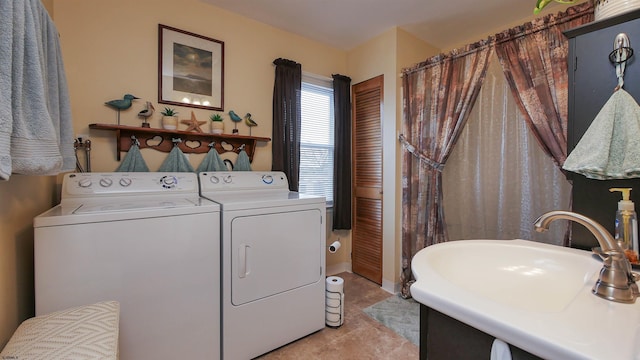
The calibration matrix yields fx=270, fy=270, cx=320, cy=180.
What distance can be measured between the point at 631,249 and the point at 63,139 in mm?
2383

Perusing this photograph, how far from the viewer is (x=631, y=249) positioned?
93 cm

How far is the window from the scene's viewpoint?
2941 millimetres

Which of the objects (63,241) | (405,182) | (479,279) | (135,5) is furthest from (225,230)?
(135,5)

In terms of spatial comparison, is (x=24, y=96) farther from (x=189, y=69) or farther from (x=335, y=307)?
(x=335, y=307)

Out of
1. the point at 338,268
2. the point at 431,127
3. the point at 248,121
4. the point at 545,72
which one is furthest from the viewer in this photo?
the point at 338,268

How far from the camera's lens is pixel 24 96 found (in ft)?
3.09

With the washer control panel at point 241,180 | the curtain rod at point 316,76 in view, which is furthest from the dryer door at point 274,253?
the curtain rod at point 316,76

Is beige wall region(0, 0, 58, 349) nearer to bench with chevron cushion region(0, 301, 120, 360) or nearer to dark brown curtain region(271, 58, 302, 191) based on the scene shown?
bench with chevron cushion region(0, 301, 120, 360)

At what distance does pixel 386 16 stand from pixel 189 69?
5.86ft

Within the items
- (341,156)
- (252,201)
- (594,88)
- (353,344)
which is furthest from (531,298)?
(341,156)

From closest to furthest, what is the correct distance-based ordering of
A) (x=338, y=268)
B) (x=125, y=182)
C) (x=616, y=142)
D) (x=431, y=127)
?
(x=616, y=142) < (x=125, y=182) < (x=431, y=127) < (x=338, y=268)

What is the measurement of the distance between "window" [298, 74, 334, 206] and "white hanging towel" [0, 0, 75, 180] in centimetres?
204

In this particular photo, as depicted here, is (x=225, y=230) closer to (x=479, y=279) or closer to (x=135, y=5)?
(x=479, y=279)

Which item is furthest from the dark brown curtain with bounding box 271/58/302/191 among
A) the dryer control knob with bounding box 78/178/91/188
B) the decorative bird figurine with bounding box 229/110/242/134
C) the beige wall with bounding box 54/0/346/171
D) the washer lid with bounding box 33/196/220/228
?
the dryer control knob with bounding box 78/178/91/188
